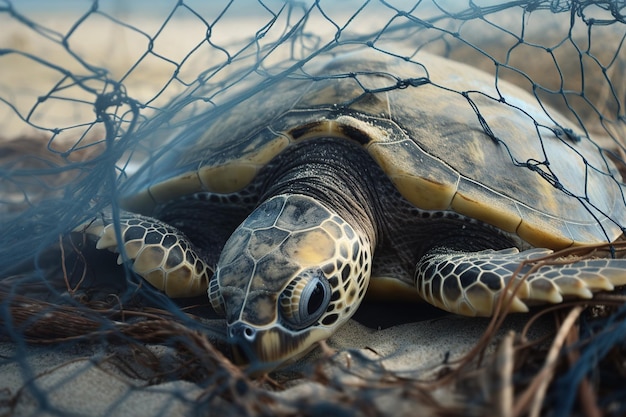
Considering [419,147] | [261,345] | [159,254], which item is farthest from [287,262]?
[419,147]

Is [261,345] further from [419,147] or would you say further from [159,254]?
[419,147]

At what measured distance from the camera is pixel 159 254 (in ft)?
6.91

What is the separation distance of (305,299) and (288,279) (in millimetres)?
80

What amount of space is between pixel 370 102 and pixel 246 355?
121 centimetres

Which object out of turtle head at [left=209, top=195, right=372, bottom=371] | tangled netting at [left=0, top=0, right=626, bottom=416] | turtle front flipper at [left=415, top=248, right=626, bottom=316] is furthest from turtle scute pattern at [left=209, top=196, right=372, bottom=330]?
turtle front flipper at [left=415, top=248, right=626, bottom=316]

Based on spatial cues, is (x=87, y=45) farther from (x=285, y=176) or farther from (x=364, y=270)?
(x=364, y=270)

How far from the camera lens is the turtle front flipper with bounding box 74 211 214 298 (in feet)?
6.88

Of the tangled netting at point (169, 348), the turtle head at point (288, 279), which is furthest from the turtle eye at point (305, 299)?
the tangled netting at point (169, 348)

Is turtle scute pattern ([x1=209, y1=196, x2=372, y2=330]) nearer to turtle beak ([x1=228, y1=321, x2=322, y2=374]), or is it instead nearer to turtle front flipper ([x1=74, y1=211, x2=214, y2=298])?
turtle beak ([x1=228, y1=321, x2=322, y2=374])

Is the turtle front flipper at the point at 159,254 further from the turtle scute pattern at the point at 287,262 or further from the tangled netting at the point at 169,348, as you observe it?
the turtle scute pattern at the point at 287,262

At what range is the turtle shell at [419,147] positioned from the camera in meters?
2.10

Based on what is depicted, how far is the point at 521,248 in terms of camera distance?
222 centimetres

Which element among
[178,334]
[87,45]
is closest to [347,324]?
[178,334]

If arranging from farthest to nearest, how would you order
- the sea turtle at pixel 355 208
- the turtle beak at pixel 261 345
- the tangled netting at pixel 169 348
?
1. the sea turtle at pixel 355 208
2. the turtle beak at pixel 261 345
3. the tangled netting at pixel 169 348
